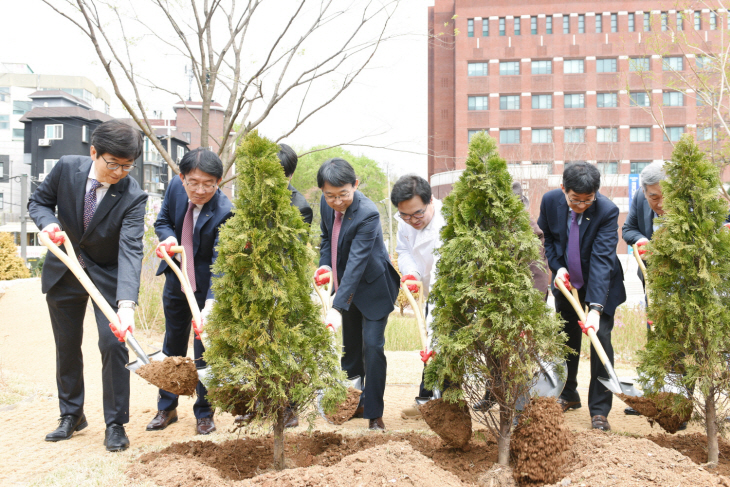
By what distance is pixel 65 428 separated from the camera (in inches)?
166

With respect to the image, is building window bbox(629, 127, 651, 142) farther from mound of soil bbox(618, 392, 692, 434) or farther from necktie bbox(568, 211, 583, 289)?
mound of soil bbox(618, 392, 692, 434)

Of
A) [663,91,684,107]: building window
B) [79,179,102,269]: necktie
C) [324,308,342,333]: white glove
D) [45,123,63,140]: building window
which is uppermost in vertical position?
[663,91,684,107]: building window

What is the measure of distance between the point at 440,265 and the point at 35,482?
8.62 ft

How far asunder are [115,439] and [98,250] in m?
1.34

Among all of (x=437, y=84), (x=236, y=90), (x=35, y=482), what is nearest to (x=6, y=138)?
(x=437, y=84)

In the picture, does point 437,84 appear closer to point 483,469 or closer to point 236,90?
point 236,90

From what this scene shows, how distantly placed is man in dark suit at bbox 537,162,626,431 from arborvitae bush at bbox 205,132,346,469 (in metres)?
2.22

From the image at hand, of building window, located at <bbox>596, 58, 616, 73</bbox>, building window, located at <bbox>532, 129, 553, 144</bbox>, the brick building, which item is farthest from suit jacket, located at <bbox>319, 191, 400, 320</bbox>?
building window, located at <bbox>596, 58, 616, 73</bbox>

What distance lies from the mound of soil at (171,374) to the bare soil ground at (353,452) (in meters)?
0.41

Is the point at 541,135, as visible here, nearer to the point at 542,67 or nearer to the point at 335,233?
the point at 542,67

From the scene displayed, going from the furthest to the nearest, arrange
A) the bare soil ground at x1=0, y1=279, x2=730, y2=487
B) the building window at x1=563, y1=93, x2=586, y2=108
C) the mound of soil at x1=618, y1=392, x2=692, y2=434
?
the building window at x1=563, y1=93, x2=586, y2=108, the mound of soil at x1=618, y1=392, x2=692, y2=434, the bare soil ground at x1=0, y1=279, x2=730, y2=487

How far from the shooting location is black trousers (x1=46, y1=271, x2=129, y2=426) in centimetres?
404

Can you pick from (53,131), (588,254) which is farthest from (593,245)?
(53,131)

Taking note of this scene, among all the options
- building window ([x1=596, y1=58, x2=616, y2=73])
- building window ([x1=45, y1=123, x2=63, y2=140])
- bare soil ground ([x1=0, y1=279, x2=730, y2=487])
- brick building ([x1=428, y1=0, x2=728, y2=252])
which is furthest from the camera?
building window ([x1=596, y1=58, x2=616, y2=73])
